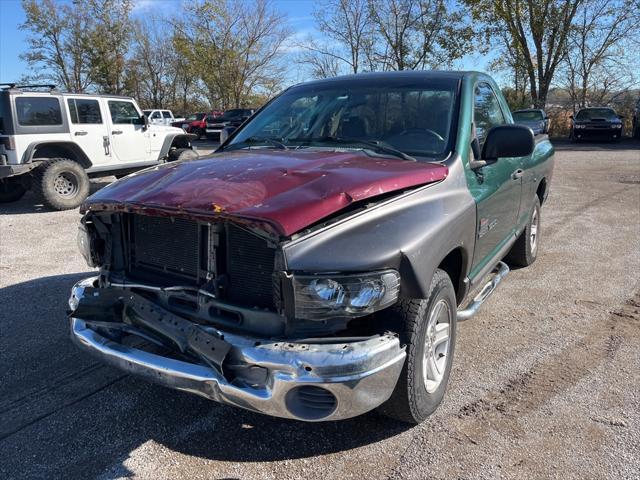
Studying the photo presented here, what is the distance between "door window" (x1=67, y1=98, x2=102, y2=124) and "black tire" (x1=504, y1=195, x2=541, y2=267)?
825 centimetres

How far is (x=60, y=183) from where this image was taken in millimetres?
9352

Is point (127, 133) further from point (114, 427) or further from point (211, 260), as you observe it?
point (211, 260)

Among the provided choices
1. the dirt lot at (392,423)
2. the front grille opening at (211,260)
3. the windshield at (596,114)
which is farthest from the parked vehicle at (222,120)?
the front grille opening at (211,260)

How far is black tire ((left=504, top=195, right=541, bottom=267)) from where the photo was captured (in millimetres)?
5316

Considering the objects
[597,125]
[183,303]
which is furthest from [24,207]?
[597,125]

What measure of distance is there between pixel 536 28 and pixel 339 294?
30310 millimetres

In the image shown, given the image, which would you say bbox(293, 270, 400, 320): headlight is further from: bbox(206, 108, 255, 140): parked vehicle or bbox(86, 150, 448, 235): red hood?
bbox(206, 108, 255, 140): parked vehicle

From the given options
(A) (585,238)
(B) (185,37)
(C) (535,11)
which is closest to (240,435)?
(A) (585,238)

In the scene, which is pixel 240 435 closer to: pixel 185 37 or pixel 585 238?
pixel 585 238

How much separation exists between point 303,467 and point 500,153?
2.18 metres

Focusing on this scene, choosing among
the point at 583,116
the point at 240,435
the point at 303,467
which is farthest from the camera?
the point at 583,116

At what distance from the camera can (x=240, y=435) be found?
9.11 ft

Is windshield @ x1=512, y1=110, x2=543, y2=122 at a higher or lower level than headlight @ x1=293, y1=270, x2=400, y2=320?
higher

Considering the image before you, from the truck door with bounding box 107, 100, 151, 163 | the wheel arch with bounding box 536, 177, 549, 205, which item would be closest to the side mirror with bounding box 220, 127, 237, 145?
the wheel arch with bounding box 536, 177, 549, 205
